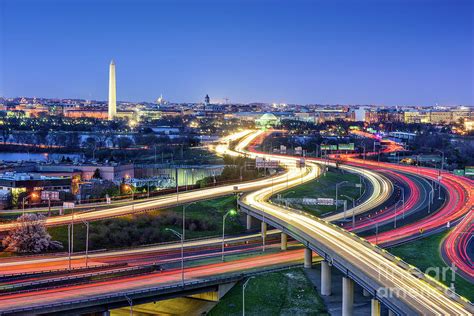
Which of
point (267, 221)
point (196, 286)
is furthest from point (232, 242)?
point (196, 286)

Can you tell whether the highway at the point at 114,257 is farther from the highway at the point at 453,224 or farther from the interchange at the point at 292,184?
the highway at the point at 453,224

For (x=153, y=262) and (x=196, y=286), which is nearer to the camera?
(x=196, y=286)

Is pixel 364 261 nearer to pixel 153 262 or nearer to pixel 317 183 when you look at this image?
pixel 153 262

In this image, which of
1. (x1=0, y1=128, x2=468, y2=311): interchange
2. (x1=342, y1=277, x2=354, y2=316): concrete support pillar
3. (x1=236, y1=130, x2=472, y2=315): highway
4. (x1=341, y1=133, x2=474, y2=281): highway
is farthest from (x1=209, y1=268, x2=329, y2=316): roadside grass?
(x1=341, y1=133, x2=474, y2=281): highway

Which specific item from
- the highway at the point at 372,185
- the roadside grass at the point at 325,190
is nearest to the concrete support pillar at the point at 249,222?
the roadside grass at the point at 325,190

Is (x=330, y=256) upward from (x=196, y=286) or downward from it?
upward

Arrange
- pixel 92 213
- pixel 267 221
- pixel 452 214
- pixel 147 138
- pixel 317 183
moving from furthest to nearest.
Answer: pixel 147 138 < pixel 317 183 < pixel 452 214 < pixel 92 213 < pixel 267 221
